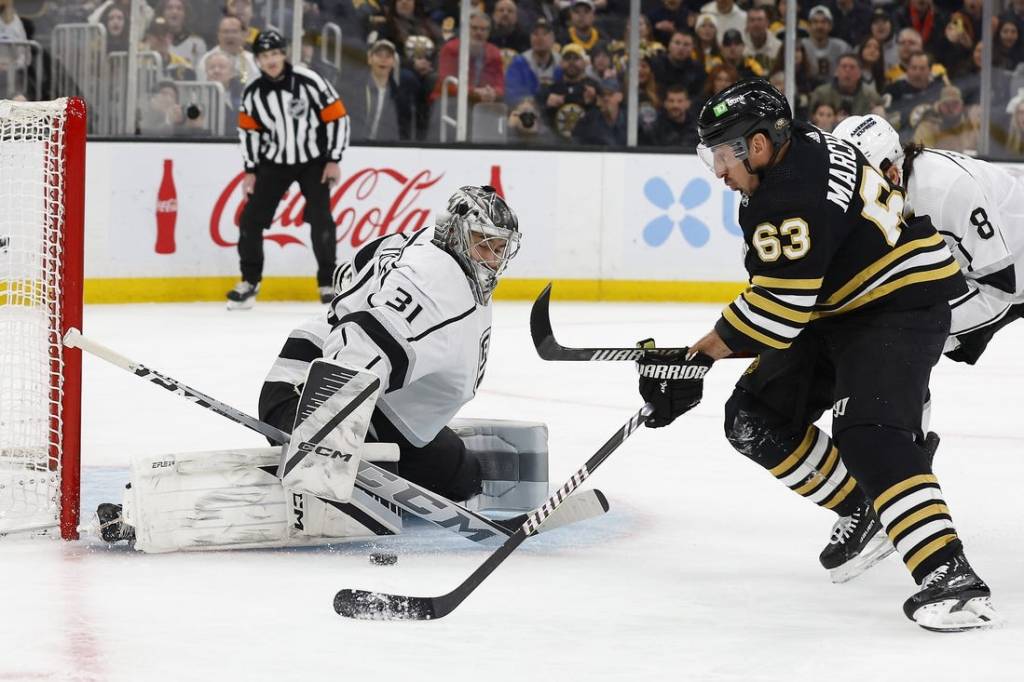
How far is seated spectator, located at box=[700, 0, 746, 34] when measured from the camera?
850 cm

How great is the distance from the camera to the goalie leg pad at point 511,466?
130 inches

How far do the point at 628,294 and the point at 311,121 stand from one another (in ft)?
6.07

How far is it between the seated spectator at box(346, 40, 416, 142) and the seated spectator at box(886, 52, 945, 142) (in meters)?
2.62

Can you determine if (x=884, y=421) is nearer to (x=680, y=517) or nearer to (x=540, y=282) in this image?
(x=680, y=517)

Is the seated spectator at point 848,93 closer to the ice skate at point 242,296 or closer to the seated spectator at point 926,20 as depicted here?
the seated spectator at point 926,20

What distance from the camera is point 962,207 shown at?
9.88 feet

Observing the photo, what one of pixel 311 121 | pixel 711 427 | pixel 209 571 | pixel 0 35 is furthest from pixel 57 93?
pixel 209 571

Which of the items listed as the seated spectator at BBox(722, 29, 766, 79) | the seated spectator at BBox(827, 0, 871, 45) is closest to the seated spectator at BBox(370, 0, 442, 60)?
the seated spectator at BBox(722, 29, 766, 79)

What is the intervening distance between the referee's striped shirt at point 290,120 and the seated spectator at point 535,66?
1182 millimetres

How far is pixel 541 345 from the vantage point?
8.61 ft

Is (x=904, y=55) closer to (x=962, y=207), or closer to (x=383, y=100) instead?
(x=383, y=100)

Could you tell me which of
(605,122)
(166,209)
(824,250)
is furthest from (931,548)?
(605,122)

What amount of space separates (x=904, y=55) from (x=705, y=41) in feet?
3.59

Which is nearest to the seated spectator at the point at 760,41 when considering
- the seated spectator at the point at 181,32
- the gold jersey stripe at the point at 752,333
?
the seated spectator at the point at 181,32
